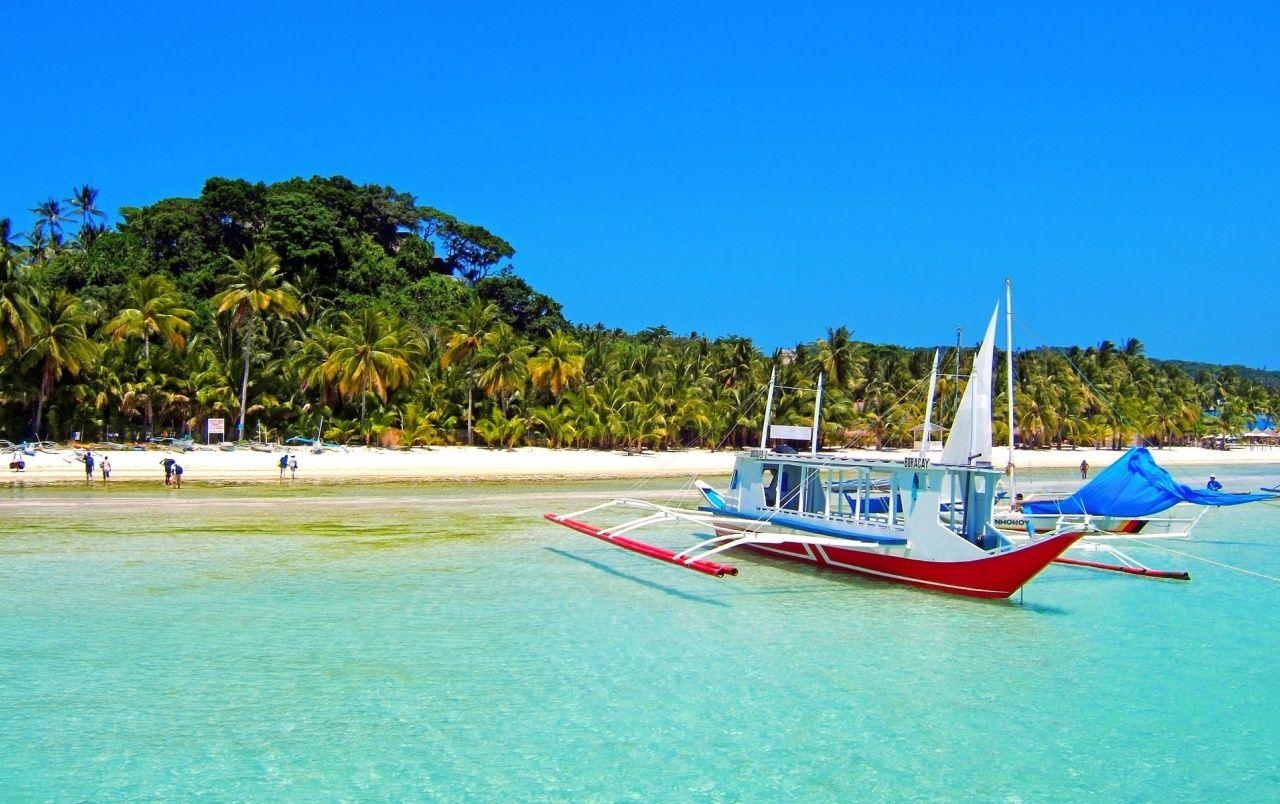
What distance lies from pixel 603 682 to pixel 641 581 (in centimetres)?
682

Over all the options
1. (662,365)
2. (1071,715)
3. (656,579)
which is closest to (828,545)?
(656,579)

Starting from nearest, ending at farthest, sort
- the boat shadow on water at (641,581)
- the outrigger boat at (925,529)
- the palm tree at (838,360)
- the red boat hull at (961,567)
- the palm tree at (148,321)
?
the red boat hull at (961,567) < the outrigger boat at (925,529) < the boat shadow on water at (641,581) < the palm tree at (148,321) < the palm tree at (838,360)

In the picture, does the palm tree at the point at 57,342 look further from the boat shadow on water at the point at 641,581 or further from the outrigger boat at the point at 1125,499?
the outrigger boat at the point at 1125,499

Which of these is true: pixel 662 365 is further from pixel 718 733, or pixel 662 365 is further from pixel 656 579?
pixel 718 733

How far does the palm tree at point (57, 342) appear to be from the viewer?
39.7 m

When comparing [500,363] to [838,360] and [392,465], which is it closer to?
[392,465]

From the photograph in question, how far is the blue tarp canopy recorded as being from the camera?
25297mm

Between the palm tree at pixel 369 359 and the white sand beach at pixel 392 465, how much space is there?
3190 millimetres

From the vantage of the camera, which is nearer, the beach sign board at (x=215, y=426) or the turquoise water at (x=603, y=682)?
the turquoise water at (x=603, y=682)

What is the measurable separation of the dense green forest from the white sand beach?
175 centimetres

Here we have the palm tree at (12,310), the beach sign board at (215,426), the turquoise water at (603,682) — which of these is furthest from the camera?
the beach sign board at (215,426)

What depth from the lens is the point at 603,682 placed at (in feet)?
43.0

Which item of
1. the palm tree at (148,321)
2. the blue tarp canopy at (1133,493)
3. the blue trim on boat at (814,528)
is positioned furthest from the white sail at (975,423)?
the palm tree at (148,321)

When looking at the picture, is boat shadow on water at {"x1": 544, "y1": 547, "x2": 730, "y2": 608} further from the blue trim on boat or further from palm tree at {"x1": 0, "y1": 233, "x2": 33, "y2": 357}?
palm tree at {"x1": 0, "y1": 233, "x2": 33, "y2": 357}
